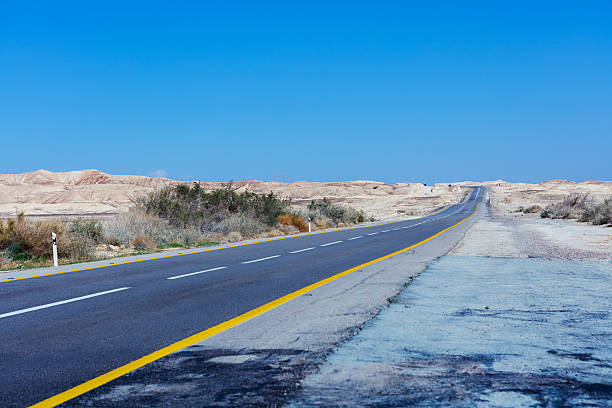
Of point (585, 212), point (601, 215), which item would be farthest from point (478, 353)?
point (585, 212)

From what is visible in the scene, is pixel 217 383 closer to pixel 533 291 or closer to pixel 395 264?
pixel 533 291

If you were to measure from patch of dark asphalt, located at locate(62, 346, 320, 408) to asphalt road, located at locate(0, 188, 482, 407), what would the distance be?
1.54ft

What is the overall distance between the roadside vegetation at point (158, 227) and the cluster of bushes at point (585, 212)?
657 inches

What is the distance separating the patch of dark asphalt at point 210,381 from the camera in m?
4.01

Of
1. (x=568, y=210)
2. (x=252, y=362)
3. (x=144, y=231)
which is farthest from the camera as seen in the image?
(x=568, y=210)

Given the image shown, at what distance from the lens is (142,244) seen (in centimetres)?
2038

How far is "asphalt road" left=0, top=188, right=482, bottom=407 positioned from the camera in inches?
197

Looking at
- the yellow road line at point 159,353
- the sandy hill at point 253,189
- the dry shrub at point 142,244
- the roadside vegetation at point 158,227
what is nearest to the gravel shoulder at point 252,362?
the yellow road line at point 159,353

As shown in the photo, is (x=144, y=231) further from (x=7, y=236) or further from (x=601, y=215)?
(x=601, y=215)

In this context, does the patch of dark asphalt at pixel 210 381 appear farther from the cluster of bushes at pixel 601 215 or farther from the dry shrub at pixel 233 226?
the cluster of bushes at pixel 601 215

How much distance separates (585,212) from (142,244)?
1122 inches

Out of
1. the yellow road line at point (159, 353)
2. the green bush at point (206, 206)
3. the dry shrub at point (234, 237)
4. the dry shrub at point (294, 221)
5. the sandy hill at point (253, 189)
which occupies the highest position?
the sandy hill at point (253, 189)

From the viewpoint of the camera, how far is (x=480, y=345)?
5.48 metres

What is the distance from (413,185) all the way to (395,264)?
162490 mm
